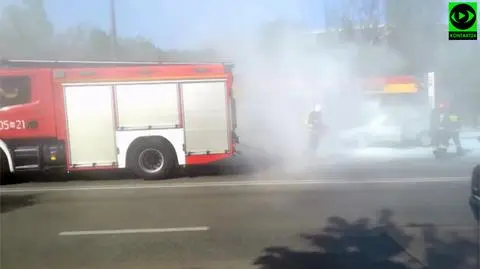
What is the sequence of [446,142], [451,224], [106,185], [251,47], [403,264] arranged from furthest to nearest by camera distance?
[446,142] < [251,47] < [106,185] < [451,224] < [403,264]

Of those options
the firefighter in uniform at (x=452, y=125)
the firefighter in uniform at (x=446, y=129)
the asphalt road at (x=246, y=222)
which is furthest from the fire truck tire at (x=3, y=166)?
the firefighter in uniform at (x=452, y=125)

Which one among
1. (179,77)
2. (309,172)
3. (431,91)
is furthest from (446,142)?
(179,77)

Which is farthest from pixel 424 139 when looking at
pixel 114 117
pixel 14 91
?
pixel 14 91

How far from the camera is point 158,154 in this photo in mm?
7254

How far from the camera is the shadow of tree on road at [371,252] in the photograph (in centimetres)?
337

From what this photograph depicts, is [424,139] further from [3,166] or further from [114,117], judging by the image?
[3,166]

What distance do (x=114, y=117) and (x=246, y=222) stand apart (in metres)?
3.35

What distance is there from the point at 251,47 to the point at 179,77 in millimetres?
1198

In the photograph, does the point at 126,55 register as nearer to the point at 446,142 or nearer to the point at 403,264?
the point at 446,142

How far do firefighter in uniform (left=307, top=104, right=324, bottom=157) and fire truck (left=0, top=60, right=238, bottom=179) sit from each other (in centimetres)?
236

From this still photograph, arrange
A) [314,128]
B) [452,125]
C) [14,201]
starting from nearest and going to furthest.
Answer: [14,201] < [314,128] < [452,125]

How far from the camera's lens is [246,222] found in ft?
15.0

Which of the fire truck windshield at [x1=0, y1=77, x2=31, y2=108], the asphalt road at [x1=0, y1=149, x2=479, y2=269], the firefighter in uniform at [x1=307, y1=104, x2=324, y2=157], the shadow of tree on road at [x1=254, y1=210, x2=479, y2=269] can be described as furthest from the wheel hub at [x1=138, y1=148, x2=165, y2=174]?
the shadow of tree on road at [x1=254, y1=210, x2=479, y2=269]

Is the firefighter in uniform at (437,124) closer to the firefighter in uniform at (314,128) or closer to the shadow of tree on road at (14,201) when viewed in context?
the firefighter in uniform at (314,128)
